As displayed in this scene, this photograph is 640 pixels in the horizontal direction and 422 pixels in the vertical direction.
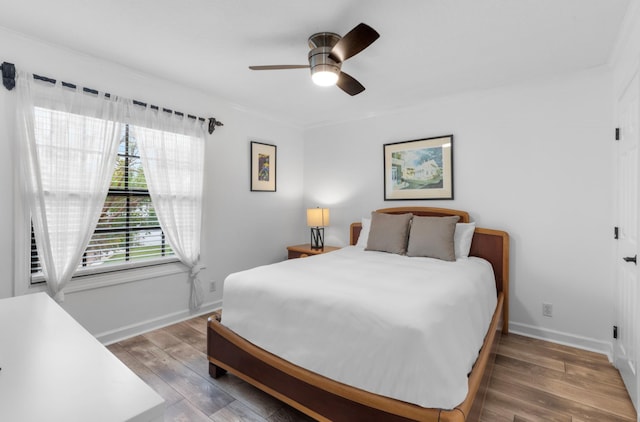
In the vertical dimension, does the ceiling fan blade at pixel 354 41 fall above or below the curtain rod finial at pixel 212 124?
above

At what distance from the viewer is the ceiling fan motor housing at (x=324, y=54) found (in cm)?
218

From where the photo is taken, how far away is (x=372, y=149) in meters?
4.02

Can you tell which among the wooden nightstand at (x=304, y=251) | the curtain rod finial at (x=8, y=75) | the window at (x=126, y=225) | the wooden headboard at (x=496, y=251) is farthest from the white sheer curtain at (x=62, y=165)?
the wooden headboard at (x=496, y=251)

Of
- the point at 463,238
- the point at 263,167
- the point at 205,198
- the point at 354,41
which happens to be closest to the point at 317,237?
the point at 263,167

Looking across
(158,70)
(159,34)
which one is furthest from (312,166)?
(159,34)

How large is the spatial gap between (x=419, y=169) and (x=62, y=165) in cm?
336

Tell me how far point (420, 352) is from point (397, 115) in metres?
3.07

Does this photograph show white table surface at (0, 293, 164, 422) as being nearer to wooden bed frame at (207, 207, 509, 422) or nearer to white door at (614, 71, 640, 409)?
wooden bed frame at (207, 207, 509, 422)

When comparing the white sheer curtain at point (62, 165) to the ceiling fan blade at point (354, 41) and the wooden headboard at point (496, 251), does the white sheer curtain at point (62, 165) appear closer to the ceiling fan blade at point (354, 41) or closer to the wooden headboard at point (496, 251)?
the ceiling fan blade at point (354, 41)

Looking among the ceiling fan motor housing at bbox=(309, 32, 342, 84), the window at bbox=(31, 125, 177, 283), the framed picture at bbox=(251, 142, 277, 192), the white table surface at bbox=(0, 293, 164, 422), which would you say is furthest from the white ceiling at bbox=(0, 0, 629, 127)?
the white table surface at bbox=(0, 293, 164, 422)

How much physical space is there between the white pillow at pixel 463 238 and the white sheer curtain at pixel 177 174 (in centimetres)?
264

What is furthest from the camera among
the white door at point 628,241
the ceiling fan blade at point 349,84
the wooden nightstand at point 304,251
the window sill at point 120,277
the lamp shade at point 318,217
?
the lamp shade at point 318,217

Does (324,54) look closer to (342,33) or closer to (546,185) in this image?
(342,33)

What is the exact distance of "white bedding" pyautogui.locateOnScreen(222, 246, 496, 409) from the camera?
136 cm
